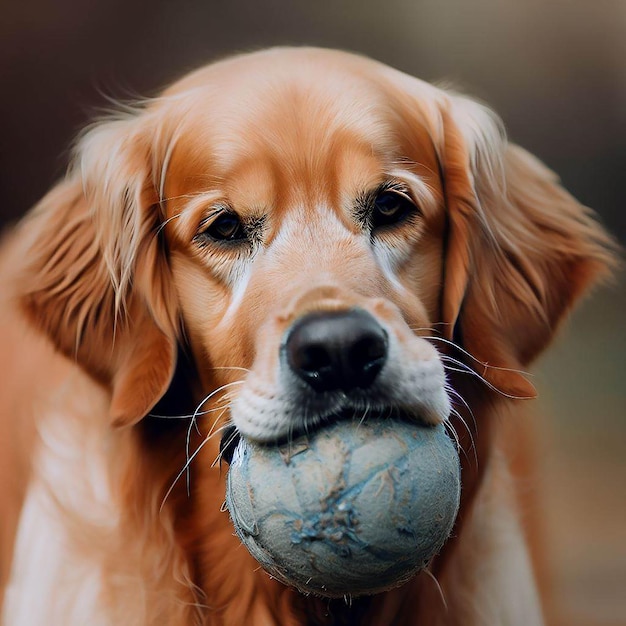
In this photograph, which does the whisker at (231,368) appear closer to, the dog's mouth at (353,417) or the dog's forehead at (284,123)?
the dog's mouth at (353,417)

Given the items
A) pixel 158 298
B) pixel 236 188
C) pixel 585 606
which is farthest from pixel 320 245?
pixel 585 606

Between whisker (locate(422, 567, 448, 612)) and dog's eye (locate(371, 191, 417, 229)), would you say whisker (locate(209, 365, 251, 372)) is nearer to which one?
dog's eye (locate(371, 191, 417, 229))

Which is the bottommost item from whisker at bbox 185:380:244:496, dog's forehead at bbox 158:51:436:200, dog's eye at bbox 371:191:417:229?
whisker at bbox 185:380:244:496

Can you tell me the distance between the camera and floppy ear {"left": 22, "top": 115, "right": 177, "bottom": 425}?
75.7 inches

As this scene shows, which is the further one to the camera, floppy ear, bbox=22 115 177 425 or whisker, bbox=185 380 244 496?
floppy ear, bbox=22 115 177 425

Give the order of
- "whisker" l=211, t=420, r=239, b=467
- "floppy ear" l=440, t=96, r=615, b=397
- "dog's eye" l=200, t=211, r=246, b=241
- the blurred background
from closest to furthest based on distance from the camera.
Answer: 1. "whisker" l=211, t=420, r=239, b=467
2. "dog's eye" l=200, t=211, r=246, b=241
3. "floppy ear" l=440, t=96, r=615, b=397
4. the blurred background

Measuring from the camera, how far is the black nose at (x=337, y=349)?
1.49 metres

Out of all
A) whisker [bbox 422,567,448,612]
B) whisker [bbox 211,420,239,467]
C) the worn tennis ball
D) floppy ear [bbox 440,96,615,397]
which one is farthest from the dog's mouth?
whisker [bbox 422,567,448,612]

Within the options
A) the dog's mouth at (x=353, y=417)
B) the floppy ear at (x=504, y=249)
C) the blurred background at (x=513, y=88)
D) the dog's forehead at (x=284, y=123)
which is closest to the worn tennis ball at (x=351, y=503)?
the dog's mouth at (x=353, y=417)

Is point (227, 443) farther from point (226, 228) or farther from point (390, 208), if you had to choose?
point (390, 208)

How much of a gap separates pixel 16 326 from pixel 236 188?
865 mm

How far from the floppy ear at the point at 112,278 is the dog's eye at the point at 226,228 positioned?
174 mm

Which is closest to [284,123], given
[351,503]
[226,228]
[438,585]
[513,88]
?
[226,228]

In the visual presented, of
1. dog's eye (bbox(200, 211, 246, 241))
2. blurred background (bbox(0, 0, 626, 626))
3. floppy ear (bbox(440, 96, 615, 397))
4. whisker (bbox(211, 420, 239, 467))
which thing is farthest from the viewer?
blurred background (bbox(0, 0, 626, 626))
